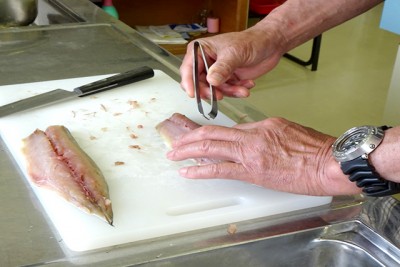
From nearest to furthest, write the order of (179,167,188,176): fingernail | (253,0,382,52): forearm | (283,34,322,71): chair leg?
1. (179,167,188,176): fingernail
2. (253,0,382,52): forearm
3. (283,34,322,71): chair leg

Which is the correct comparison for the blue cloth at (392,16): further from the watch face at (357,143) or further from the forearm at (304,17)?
the watch face at (357,143)

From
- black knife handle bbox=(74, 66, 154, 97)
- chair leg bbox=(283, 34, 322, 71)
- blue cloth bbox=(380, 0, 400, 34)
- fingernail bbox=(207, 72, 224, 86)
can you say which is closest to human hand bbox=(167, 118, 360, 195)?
fingernail bbox=(207, 72, 224, 86)

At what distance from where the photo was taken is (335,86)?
295 cm

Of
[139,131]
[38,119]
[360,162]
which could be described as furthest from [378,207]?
[38,119]

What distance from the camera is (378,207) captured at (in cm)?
71

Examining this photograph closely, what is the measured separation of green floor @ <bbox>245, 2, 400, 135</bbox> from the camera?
260 cm

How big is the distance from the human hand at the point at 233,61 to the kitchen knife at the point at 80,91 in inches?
4.3

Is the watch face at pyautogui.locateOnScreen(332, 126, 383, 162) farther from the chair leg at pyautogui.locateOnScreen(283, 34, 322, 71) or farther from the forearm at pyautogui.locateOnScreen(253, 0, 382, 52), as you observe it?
the chair leg at pyautogui.locateOnScreen(283, 34, 322, 71)

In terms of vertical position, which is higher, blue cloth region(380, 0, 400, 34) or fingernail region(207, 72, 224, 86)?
fingernail region(207, 72, 224, 86)

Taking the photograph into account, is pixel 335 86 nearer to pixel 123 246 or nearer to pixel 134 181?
pixel 134 181

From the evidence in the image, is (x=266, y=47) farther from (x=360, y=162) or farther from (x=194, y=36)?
(x=194, y=36)

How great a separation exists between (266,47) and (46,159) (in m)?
0.45

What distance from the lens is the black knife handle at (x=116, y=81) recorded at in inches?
36.7

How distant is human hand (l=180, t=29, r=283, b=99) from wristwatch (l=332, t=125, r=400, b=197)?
0.25m
